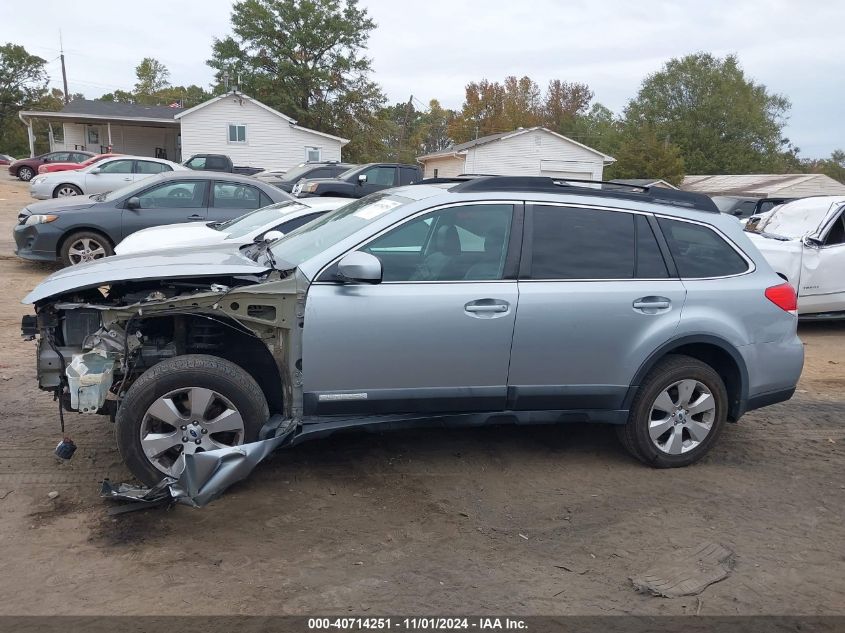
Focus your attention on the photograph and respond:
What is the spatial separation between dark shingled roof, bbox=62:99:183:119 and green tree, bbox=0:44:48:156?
33917 millimetres

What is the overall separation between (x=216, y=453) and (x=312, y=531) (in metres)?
0.70

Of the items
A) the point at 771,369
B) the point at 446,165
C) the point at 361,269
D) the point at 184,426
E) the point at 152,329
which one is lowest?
the point at 184,426

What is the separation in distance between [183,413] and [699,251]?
3.53m

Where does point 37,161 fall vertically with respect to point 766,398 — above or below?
above

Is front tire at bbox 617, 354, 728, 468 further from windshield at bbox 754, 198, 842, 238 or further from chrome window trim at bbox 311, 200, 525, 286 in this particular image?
windshield at bbox 754, 198, 842, 238

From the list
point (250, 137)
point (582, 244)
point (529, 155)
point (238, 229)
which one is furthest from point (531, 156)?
point (582, 244)

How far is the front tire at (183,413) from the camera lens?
415cm

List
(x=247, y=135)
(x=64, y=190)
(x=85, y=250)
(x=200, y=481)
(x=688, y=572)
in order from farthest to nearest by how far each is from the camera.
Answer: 1. (x=247, y=135)
2. (x=64, y=190)
3. (x=85, y=250)
4. (x=200, y=481)
5. (x=688, y=572)

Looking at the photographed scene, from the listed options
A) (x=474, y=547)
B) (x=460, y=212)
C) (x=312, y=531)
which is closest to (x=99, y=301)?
(x=312, y=531)

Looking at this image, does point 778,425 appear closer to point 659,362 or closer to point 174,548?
point 659,362

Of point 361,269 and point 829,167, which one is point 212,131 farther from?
point 829,167

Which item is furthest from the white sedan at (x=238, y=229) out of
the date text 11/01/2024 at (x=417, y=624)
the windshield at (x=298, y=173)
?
the windshield at (x=298, y=173)

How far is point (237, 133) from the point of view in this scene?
A: 1441 inches

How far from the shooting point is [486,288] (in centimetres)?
454
